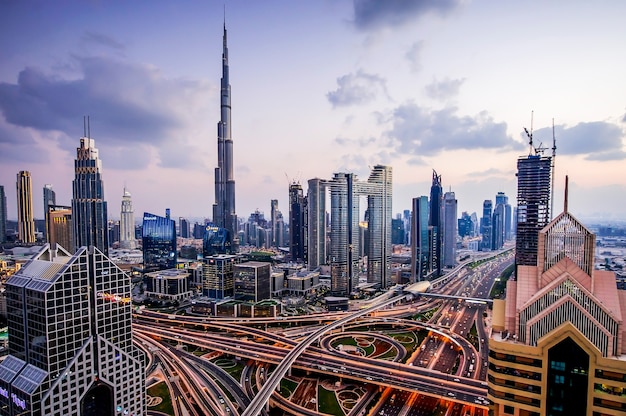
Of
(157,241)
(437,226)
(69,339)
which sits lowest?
(157,241)

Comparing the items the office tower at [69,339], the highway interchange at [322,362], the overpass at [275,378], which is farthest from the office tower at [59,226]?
the office tower at [69,339]

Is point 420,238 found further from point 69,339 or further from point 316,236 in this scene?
point 69,339

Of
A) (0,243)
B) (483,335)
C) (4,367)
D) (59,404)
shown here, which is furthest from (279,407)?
(0,243)

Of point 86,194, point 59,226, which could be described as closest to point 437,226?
point 86,194

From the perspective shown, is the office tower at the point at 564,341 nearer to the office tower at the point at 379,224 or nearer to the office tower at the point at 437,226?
the office tower at the point at 379,224

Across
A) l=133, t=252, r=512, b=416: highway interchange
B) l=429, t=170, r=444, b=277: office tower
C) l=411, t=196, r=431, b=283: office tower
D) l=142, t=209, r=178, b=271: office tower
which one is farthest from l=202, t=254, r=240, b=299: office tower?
l=429, t=170, r=444, b=277: office tower

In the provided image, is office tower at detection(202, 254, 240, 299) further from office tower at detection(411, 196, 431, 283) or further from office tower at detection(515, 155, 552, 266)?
office tower at detection(515, 155, 552, 266)

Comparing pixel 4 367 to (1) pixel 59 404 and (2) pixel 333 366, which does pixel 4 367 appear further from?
(2) pixel 333 366
